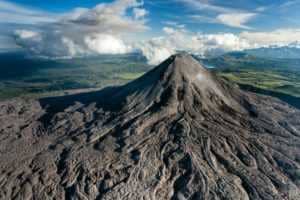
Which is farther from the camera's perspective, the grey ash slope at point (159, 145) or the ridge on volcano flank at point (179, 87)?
the ridge on volcano flank at point (179, 87)

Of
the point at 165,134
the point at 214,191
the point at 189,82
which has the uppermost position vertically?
the point at 189,82

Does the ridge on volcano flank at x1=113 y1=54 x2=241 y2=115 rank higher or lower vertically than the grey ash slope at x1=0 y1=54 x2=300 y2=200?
higher

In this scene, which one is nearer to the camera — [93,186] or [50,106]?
[93,186]

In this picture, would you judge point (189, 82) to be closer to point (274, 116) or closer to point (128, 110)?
point (128, 110)

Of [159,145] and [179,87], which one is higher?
[179,87]

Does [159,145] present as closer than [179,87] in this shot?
Yes

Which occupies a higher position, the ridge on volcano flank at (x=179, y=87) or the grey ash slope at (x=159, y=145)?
A: the ridge on volcano flank at (x=179, y=87)

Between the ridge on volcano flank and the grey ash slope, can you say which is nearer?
the grey ash slope

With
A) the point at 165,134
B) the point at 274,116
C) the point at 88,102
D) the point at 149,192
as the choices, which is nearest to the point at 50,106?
the point at 88,102
